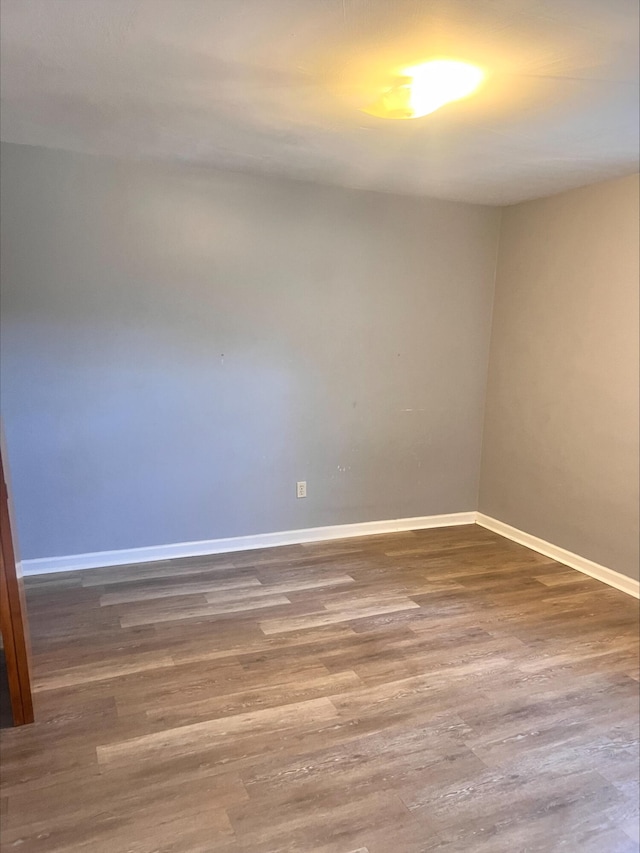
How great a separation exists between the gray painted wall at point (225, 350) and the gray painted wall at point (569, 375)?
250 millimetres

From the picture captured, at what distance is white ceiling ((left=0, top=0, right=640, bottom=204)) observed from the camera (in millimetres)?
1595

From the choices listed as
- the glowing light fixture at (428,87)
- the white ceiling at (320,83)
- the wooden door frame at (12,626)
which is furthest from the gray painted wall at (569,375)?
the wooden door frame at (12,626)

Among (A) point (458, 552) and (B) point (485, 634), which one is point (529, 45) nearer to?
(B) point (485, 634)

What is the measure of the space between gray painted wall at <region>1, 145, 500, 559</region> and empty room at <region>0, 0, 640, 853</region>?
0.02 meters

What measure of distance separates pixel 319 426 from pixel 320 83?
2.08m

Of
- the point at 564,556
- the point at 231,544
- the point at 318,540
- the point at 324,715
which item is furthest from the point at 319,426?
the point at 324,715

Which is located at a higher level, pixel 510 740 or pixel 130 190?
pixel 130 190

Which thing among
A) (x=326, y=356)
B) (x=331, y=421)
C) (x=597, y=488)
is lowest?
(x=597, y=488)

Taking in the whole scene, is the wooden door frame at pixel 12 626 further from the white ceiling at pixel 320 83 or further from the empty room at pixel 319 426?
the white ceiling at pixel 320 83

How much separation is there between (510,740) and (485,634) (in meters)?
0.73

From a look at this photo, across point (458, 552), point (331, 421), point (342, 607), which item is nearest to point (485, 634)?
point (342, 607)

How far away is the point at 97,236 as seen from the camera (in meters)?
3.11

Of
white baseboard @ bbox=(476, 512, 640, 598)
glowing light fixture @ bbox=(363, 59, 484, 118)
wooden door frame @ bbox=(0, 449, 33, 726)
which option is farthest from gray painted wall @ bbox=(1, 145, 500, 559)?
glowing light fixture @ bbox=(363, 59, 484, 118)

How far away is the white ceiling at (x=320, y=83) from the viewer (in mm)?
1595
